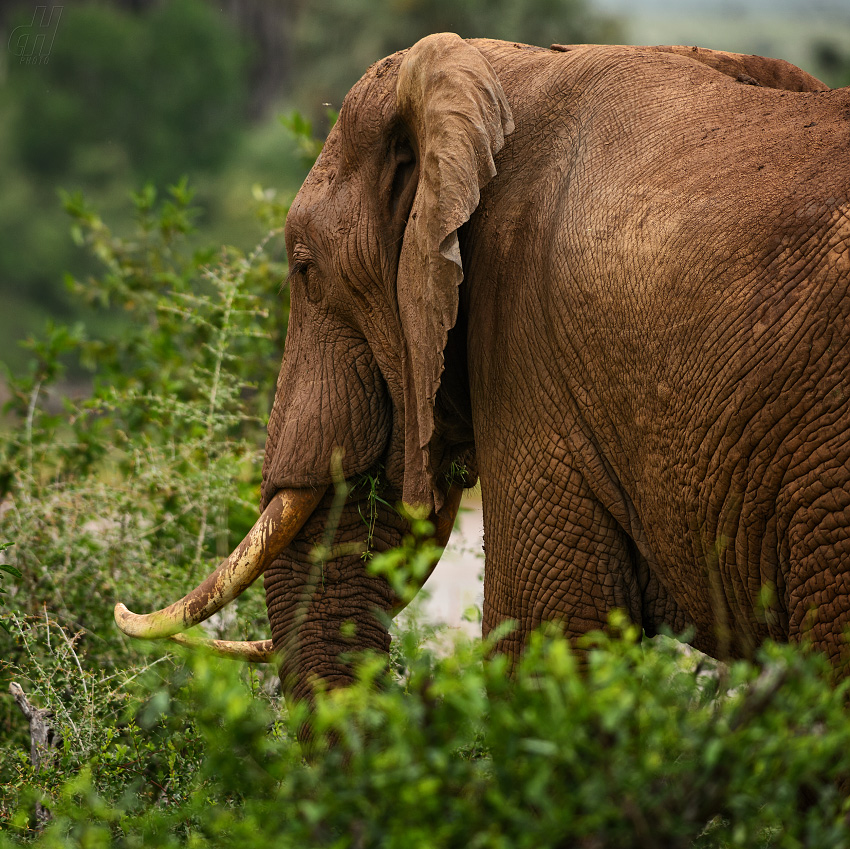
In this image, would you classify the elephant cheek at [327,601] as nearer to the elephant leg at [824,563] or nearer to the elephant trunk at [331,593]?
the elephant trunk at [331,593]

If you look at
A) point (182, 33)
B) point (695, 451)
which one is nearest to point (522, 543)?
point (695, 451)

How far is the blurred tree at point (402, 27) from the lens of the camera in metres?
26.7

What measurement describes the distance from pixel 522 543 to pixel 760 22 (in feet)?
145

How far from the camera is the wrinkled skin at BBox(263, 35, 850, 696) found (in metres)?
2.51

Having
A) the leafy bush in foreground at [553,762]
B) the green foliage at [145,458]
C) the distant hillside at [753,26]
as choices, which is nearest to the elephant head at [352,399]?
the green foliage at [145,458]

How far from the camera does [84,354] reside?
6.56 meters

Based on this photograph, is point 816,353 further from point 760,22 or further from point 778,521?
point 760,22

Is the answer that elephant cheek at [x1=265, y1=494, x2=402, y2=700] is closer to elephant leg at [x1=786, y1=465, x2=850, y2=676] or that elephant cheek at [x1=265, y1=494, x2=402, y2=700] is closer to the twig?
the twig

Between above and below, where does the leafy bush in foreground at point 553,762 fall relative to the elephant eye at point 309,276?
below

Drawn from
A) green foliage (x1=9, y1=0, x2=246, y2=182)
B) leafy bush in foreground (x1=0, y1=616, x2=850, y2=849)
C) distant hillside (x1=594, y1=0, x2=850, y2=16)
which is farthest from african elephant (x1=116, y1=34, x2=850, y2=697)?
distant hillside (x1=594, y1=0, x2=850, y2=16)

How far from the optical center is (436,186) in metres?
3.01

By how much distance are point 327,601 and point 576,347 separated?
1.21 metres

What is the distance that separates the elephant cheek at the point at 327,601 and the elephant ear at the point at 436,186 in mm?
376

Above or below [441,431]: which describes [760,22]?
above
